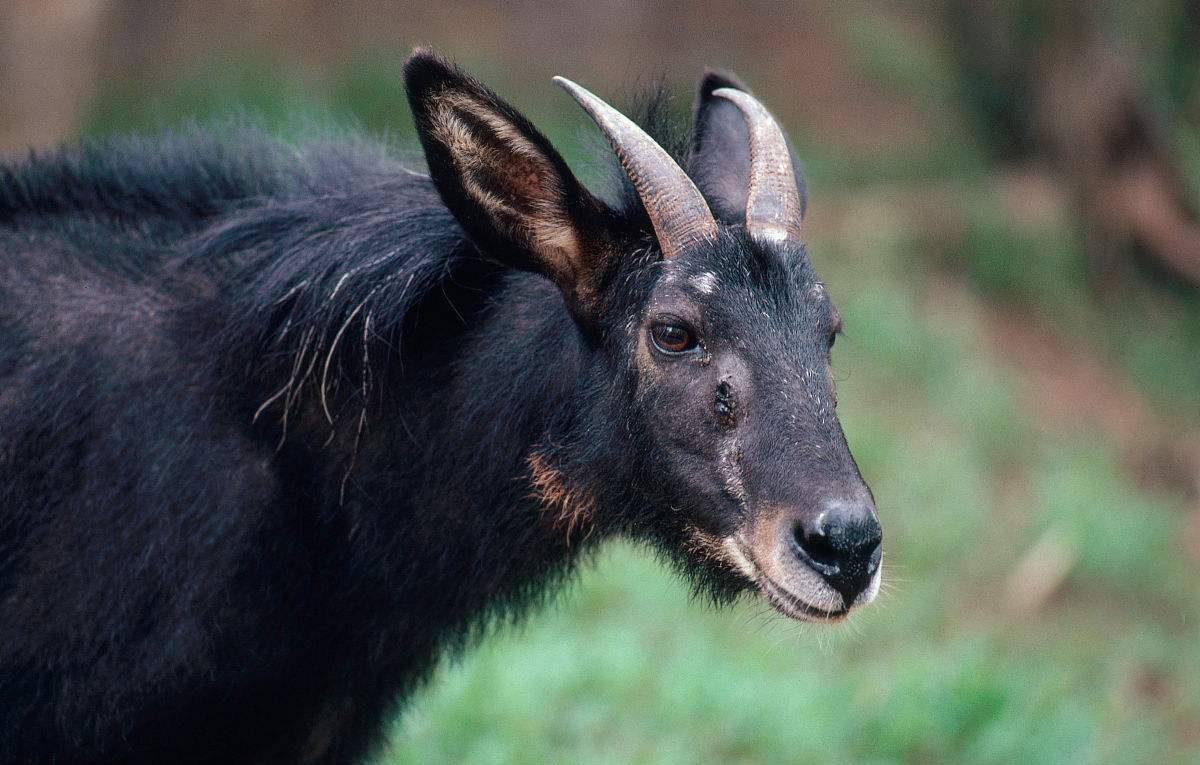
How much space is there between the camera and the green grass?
5941 mm

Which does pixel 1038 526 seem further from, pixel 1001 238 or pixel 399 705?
pixel 399 705

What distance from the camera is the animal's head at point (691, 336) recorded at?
3.54 m

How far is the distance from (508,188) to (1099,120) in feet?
26.5

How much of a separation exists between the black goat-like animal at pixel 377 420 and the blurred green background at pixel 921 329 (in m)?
0.65

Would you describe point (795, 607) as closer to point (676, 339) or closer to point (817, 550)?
point (817, 550)

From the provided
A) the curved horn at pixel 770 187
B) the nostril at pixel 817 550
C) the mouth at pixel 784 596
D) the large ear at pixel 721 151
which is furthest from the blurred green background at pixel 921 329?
the nostril at pixel 817 550

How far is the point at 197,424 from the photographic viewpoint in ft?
13.0

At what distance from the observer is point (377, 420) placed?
413 cm

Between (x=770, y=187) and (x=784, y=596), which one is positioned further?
(x=770, y=187)

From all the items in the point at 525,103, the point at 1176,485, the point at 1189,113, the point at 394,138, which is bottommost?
the point at 1176,485

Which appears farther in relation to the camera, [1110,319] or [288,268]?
[1110,319]

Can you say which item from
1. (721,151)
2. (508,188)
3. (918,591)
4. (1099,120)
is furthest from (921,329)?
(508,188)

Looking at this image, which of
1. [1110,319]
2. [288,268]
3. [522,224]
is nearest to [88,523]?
[288,268]

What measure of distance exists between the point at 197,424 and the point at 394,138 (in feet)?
5.23
